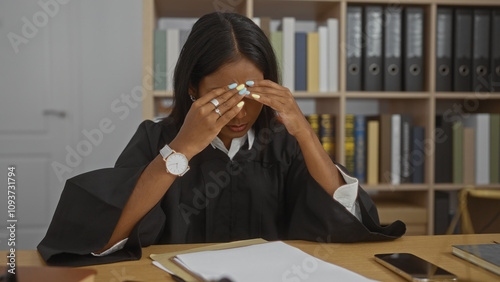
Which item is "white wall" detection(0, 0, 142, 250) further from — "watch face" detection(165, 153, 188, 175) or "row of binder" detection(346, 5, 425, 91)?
"watch face" detection(165, 153, 188, 175)

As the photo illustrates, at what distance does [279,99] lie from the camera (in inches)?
43.8

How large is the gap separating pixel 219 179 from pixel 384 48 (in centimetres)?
127

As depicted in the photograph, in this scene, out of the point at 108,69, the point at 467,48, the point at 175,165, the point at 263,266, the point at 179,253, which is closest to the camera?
the point at 263,266

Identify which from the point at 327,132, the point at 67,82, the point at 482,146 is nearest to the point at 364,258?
the point at 327,132

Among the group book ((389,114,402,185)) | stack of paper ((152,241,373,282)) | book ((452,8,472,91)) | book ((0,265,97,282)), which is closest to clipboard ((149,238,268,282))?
stack of paper ((152,241,373,282))

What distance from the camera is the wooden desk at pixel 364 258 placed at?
2.56 ft

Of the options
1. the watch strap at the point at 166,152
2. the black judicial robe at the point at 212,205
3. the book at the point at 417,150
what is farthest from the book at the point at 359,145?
the watch strap at the point at 166,152

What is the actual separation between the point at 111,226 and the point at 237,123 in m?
0.44

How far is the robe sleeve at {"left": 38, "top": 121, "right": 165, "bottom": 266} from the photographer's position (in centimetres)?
89

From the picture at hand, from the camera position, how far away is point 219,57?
123 centimetres

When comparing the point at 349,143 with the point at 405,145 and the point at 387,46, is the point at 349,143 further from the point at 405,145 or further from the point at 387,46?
the point at 387,46

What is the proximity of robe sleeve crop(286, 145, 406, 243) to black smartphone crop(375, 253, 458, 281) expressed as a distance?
6.6 inches

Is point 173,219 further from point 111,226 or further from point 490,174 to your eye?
point 490,174

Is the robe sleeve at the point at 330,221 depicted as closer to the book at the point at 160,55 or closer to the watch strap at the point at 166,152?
the watch strap at the point at 166,152
